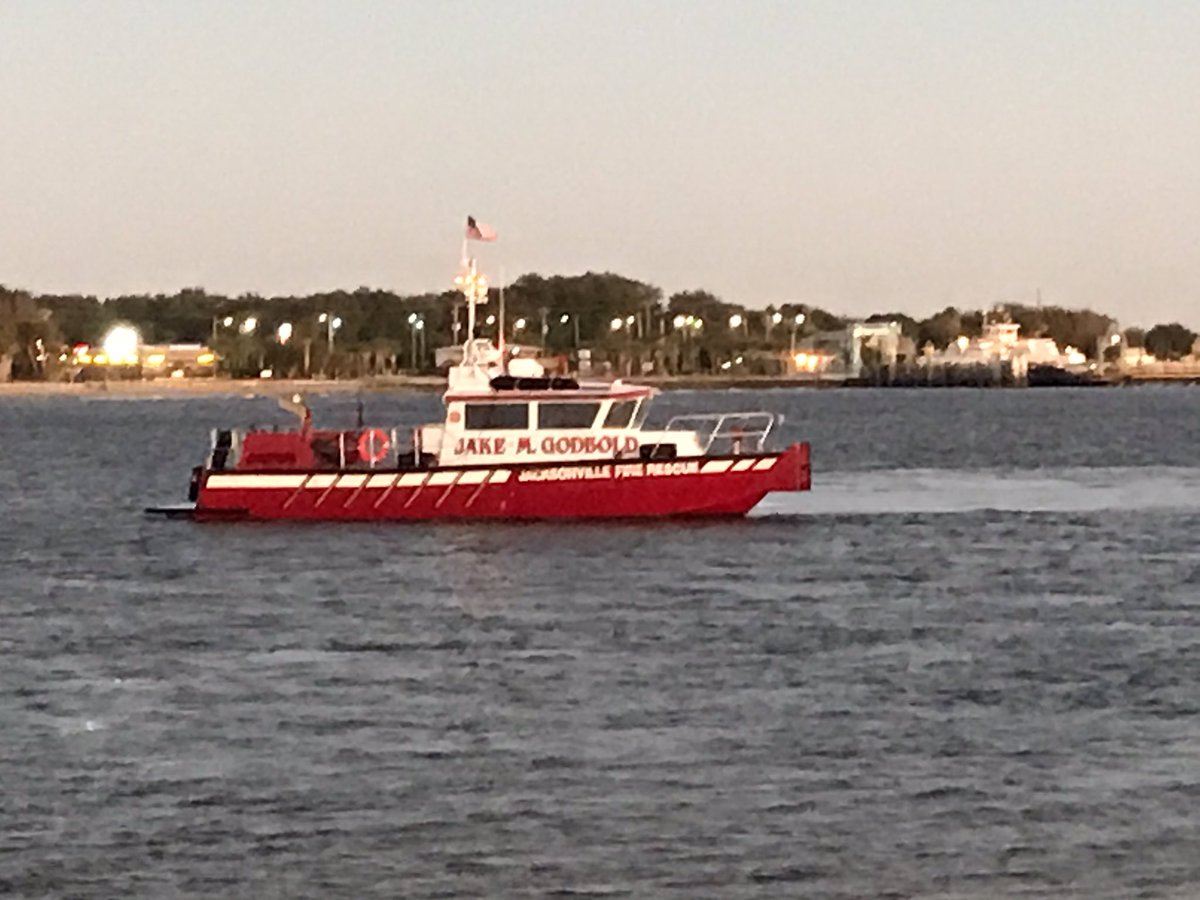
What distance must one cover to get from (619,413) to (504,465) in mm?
2264

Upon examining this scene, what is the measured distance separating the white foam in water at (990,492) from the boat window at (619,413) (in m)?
7.60

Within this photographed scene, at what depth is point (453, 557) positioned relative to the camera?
41.7 metres

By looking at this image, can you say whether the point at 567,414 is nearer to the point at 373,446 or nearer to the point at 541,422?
the point at 541,422

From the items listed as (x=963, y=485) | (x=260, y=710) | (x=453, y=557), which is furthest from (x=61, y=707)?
(x=963, y=485)

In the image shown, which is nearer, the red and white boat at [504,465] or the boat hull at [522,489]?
the red and white boat at [504,465]

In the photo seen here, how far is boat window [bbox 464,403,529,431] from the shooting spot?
142 ft

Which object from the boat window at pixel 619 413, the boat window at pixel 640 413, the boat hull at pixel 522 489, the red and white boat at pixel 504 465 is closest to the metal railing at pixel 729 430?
the red and white boat at pixel 504 465

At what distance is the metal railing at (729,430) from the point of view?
44969 millimetres

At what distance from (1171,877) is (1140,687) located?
8.97 meters

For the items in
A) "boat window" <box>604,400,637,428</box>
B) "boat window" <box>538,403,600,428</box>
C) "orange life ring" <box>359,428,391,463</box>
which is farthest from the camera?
"orange life ring" <box>359,428,391,463</box>

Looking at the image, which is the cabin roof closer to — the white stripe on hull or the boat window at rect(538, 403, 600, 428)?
the boat window at rect(538, 403, 600, 428)

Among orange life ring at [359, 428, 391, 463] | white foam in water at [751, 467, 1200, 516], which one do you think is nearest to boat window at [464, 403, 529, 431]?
orange life ring at [359, 428, 391, 463]

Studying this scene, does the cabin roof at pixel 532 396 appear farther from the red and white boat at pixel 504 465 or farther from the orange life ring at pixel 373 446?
the orange life ring at pixel 373 446

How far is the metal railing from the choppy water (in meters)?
1.82
